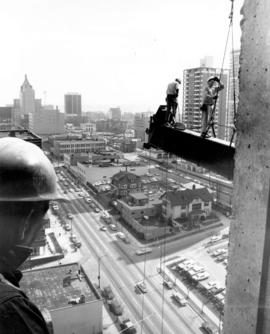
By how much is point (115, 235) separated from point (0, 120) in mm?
18988

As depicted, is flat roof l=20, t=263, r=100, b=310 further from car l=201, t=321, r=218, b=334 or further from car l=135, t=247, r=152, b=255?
car l=135, t=247, r=152, b=255

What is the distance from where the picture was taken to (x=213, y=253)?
830cm

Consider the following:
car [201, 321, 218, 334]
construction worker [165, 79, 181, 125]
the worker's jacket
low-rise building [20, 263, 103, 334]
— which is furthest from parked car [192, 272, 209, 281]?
the worker's jacket

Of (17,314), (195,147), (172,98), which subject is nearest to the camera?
(17,314)

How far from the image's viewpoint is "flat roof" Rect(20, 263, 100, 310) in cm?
512

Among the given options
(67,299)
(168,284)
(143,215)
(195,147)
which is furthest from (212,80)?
(143,215)

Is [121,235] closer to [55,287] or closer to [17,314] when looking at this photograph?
[55,287]

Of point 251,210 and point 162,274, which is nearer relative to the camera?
point 251,210

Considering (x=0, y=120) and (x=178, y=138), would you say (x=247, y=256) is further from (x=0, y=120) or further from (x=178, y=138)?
(x=0, y=120)

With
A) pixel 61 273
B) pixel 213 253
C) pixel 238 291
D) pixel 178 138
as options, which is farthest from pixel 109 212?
pixel 238 291

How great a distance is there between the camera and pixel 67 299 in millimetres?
5156

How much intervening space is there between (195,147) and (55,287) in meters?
4.80

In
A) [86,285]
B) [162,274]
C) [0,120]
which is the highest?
[0,120]

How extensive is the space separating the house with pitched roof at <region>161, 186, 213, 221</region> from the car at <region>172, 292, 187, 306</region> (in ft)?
11.6
